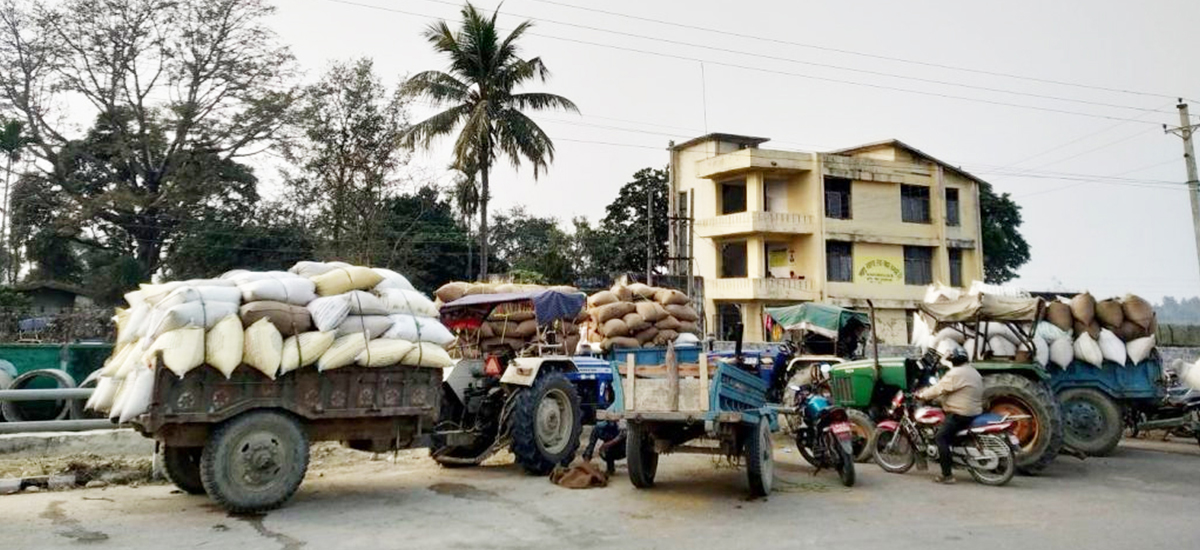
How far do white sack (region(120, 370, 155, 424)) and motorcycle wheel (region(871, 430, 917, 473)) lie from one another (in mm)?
7941

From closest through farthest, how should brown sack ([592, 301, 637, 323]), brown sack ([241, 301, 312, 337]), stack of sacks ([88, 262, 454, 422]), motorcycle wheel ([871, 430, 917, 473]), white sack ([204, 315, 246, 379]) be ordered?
stack of sacks ([88, 262, 454, 422])
white sack ([204, 315, 246, 379])
brown sack ([241, 301, 312, 337])
motorcycle wheel ([871, 430, 917, 473])
brown sack ([592, 301, 637, 323])

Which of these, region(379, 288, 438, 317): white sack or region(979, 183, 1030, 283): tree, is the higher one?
region(979, 183, 1030, 283): tree

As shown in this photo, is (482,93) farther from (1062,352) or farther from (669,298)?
(1062,352)

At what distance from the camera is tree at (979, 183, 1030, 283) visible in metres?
42.7

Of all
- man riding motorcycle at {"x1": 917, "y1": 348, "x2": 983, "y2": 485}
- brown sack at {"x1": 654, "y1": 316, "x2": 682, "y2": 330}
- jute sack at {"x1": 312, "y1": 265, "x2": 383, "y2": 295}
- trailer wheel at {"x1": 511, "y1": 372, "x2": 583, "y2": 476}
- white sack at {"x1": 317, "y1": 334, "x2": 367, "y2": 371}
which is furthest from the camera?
brown sack at {"x1": 654, "y1": 316, "x2": 682, "y2": 330}

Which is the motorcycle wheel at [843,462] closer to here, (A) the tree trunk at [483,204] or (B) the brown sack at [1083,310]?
(B) the brown sack at [1083,310]

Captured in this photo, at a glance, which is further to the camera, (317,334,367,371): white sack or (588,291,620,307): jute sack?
(588,291,620,307): jute sack

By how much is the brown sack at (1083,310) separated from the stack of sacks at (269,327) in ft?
27.6

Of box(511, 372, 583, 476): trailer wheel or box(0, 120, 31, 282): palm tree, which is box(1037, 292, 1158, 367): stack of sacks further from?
box(0, 120, 31, 282): palm tree

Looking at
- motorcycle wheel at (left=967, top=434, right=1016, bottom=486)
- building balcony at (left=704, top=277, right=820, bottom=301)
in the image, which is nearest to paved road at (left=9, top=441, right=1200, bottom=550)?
motorcycle wheel at (left=967, top=434, right=1016, bottom=486)

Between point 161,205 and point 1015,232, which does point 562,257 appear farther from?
point 1015,232

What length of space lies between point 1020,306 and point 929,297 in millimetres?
1301

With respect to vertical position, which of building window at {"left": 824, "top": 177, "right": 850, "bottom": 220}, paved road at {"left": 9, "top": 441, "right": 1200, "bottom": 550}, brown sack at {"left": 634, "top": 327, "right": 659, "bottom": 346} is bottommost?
paved road at {"left": 9, "top": 441, "right": 1200, "bottom": 550}

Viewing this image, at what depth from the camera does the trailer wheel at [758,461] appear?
793 centimetres
